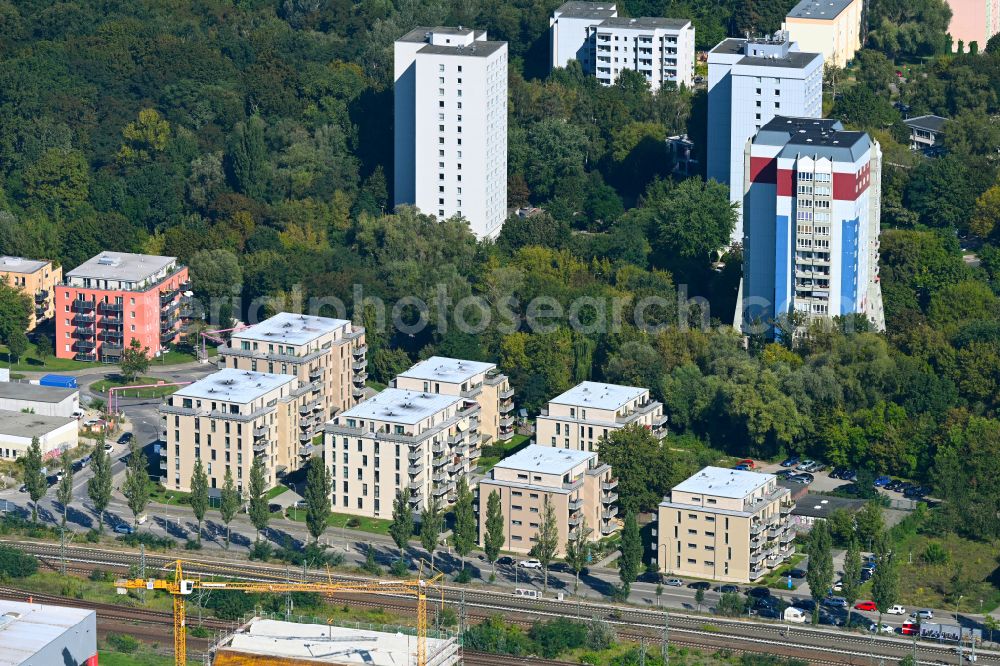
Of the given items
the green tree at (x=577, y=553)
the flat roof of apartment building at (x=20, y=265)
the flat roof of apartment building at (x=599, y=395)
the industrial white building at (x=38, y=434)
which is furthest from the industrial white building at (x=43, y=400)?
the green tree at (x=577, y=553)

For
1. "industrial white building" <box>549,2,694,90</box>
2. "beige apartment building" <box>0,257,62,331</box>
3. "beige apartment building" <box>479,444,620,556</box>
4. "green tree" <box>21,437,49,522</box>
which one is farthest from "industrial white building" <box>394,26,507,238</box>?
"green tree" <box>21,437,49,522</box>

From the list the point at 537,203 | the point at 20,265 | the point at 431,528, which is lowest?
the point at 431,528

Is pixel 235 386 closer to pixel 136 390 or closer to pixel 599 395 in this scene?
pixel 136 390

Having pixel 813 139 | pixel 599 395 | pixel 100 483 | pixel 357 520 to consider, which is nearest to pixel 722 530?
pixel 599 395

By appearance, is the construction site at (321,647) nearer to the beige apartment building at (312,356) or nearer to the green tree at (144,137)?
the beige apartment building at (312,356)

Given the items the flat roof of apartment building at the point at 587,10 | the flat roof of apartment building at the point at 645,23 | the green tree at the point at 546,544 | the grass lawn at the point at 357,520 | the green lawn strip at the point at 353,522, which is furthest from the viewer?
the flat roof of apartment building at the point at 587,10

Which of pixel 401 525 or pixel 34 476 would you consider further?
pixel 34 476

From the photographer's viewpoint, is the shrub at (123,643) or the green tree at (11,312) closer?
the shrub at (123,643)
